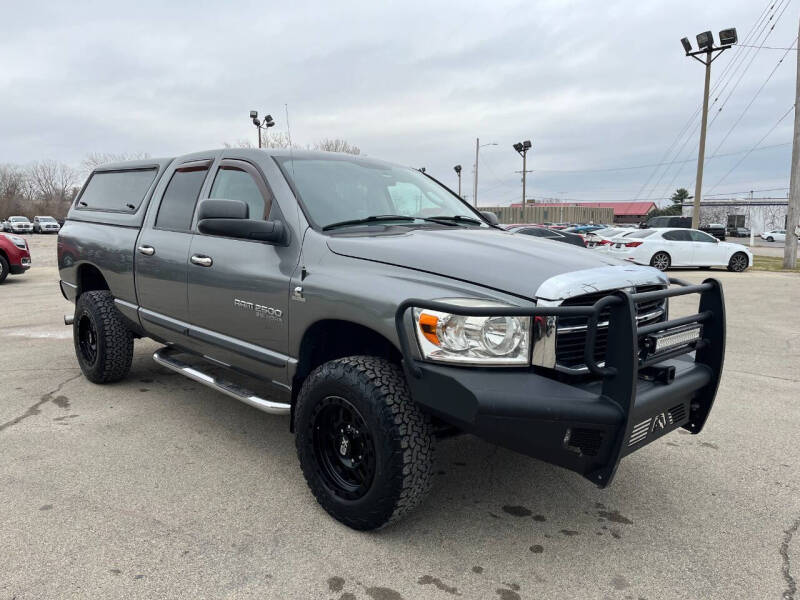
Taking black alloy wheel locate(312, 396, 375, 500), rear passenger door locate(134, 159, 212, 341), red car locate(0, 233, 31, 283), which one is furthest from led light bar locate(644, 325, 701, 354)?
red car locate(0, 233, 31, 283)

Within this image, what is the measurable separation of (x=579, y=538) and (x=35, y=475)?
2878 mm

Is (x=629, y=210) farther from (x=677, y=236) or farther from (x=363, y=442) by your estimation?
(x=363, y=442)

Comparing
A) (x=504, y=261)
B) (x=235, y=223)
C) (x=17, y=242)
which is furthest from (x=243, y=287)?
(x=17, y=242)

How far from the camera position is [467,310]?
2256mm

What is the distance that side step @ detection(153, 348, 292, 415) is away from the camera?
3.22 m

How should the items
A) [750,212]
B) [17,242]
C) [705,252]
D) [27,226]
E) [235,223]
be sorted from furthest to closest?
[750,212] < [27,226] < [705,252] < [17,242] < [235,223]

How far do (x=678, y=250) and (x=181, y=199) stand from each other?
54.8 feet

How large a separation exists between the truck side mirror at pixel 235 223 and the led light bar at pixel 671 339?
1.88m

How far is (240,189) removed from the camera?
371 cm

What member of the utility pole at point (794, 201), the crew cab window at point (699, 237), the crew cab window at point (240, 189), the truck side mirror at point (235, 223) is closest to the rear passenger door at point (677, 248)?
the crew cab window at point (699, 237)

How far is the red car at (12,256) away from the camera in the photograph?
12.6 metres

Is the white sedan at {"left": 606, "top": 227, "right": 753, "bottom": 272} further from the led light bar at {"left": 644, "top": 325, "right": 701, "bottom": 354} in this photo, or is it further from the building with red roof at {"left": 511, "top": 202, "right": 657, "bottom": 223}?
the building with red roof at {"left": 511, "top": 202, "right": 657, "bottom": 223}

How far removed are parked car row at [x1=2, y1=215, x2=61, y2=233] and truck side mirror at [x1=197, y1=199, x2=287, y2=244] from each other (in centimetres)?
5363

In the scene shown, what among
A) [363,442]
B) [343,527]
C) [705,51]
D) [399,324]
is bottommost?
[343,527]
